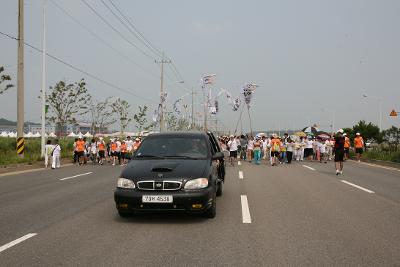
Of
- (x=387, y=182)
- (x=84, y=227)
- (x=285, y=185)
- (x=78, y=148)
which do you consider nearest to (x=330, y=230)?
(x=84, y=227)

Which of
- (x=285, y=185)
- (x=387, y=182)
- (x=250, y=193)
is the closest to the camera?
(x=250, y=193)

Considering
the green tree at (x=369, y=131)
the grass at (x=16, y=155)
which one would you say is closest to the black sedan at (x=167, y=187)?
the grass at (x=16, y=155)

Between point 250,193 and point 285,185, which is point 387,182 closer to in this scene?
point 285,185

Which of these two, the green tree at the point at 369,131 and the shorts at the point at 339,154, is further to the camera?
the green tree at the point at 369,131

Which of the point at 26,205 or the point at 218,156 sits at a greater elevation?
the point at 218,156

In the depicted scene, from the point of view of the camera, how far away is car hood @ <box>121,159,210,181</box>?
6984 millimetres

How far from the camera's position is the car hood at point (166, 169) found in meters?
6.98

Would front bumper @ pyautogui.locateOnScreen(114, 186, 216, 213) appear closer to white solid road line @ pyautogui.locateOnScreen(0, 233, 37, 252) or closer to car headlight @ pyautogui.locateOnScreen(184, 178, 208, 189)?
car headlight @ pyautogui.locateOnScreen(184, 178, 208, 189)

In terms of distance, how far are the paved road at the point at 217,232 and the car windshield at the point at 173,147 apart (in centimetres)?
116

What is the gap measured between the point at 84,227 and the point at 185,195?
5.55 ft

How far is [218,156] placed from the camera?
8328mm

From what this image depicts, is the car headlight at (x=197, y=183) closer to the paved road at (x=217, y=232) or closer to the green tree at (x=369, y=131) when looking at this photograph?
the paved road at (x=217, y=232)

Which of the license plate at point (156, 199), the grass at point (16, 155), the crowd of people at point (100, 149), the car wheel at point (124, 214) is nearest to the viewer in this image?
the license plate at point (156, 199)

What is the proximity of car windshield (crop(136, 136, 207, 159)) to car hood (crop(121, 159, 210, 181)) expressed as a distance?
15.2 inches
